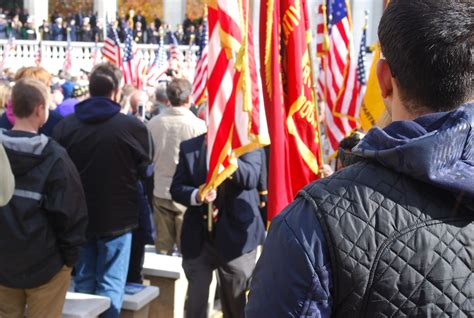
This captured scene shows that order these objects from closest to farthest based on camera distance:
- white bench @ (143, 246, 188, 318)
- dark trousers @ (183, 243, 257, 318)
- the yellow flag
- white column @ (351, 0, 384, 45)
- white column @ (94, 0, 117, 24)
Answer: dark trousers @ (183, 243, 257, 318), white bench @ (143, 246, 188, 318), the yellow flag, white column @ (351, 0, 384, 45), white column @ (94, 0, 117, 24)

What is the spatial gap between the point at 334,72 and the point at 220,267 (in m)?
4.25

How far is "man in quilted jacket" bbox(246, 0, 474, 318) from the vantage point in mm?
1258

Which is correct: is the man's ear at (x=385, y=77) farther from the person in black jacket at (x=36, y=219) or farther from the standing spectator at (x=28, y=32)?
the standing spectator at (x=28, y=32)

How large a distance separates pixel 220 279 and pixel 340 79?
413 centimetres

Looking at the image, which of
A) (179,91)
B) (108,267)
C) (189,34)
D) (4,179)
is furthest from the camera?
(189,34)

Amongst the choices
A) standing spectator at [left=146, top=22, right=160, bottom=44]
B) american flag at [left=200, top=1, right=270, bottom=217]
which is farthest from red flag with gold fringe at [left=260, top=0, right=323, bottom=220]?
standing spectator at [left=146, top=22, right=160, bottom=44]

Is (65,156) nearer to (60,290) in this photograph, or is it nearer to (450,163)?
(60,290)

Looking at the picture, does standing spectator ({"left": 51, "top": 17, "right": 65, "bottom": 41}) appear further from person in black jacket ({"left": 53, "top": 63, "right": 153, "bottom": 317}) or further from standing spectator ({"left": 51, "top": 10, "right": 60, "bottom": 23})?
person in black jacket ({"left": 53, "top": 63, "right": 153, "bottom": 317})

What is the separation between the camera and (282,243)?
128cm

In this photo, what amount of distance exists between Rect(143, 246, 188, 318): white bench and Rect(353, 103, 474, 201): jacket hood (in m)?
3.99

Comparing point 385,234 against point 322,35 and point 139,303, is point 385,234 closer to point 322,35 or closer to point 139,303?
point 139,303

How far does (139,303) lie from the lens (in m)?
4.72

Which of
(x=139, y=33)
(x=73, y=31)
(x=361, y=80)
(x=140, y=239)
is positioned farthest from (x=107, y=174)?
(x=73, y=31)

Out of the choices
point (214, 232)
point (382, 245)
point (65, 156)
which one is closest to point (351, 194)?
point (382, 245)
